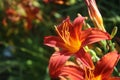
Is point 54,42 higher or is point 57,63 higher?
point 54,42

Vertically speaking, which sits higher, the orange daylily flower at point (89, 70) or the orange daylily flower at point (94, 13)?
the orange daylily flower at point (94, 13)

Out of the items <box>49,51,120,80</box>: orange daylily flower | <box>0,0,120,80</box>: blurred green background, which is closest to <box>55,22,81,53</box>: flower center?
<box>49,51,120,80</box>: orange daylily flower

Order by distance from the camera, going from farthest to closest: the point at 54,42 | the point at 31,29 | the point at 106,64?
the point at 31,29, the point at 54,42, the point at 106,64

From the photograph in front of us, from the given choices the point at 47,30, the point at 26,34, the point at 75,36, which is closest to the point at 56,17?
the point at 47,30

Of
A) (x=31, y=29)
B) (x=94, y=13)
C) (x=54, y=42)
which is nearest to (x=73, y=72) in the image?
(x=54, y=42)

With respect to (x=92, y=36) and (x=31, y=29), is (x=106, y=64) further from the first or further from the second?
(x=31, y=29)

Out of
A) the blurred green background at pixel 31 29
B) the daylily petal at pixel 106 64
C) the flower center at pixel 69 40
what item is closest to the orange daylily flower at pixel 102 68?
the daylily petal at pixel 106 64

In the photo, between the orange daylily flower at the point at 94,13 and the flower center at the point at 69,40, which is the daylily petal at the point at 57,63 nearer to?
the flower center at the point at 69,40

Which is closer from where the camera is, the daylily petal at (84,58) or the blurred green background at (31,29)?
the daylily petal at (84,58)
